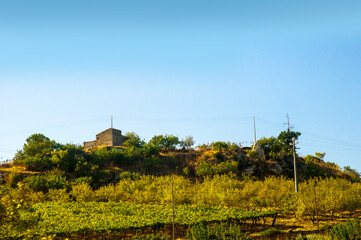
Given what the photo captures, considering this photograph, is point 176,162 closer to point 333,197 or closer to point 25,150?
point 25,150

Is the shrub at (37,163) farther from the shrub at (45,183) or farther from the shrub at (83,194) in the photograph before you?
the shrub at (83,194)

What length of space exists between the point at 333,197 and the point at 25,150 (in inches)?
2359

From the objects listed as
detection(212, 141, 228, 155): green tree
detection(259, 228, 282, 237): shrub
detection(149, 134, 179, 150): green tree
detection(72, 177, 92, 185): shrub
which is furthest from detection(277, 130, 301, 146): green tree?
detection(259, 228, 282, 237): shrub

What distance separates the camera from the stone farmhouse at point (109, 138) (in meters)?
83.5

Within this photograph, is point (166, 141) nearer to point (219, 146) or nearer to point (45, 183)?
point (219, 146)

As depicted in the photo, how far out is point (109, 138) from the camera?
83.9 meters

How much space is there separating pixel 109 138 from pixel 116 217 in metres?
54.7

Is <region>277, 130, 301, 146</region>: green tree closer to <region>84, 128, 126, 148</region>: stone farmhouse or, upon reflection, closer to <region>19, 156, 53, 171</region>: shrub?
<region>84, 128, 126, 148</region>: stone farmhouse

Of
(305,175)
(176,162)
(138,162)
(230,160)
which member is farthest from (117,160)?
(305,175)

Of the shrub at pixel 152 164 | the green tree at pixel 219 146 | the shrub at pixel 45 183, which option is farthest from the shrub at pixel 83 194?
the green tree at pixel 219 146

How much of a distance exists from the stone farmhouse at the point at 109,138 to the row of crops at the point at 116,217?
148 feet

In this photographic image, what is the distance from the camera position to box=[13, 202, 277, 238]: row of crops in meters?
25.9

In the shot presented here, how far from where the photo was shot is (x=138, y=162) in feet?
230

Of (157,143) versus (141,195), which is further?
(157,143)
